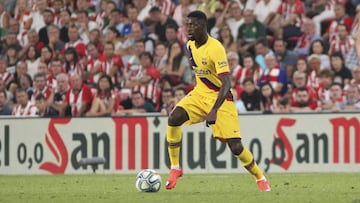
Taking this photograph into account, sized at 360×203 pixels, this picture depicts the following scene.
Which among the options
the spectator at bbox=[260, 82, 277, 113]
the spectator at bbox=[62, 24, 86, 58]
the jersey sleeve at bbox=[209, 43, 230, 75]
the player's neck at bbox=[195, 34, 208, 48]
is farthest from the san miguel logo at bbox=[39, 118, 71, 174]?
the jersey sleeve at bbox=[209, 43, 230, 75]

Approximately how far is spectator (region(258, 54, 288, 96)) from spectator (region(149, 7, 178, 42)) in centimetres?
273

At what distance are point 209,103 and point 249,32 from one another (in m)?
8.26

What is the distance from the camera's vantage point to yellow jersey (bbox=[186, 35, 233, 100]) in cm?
1277

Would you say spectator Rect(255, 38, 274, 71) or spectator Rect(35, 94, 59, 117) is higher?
spectator Rect(255, 38, 274, 71)

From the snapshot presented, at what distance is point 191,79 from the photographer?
20547 millimetres

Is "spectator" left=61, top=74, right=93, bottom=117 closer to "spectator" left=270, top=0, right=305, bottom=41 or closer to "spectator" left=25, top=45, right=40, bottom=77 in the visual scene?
"spectator" left=25, top=45, right=40, bottom=77

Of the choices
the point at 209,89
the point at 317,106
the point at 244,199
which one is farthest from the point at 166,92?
the point at 244,199

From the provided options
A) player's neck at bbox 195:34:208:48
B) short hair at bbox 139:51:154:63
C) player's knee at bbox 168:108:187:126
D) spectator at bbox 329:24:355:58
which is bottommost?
player's knee at bbox 168:108:187:126

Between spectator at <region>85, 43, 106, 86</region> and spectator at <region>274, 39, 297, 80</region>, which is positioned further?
spectator at <region>85, 43, 106, 86</region>

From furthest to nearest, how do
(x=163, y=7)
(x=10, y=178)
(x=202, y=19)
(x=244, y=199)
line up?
(x=163, y=7) < (x=10, y=178) < (x=202, y=19) < (x=244, y=199)

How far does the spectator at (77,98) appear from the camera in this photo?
2045 cm

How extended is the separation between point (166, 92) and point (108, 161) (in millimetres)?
1679

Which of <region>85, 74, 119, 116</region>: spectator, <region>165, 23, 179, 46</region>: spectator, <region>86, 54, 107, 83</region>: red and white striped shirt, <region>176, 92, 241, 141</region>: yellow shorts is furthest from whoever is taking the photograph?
<region>86, 54, 107, 83</region>: red and white striped shirt

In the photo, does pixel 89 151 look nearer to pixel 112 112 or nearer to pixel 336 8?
A: pixel 112 112
